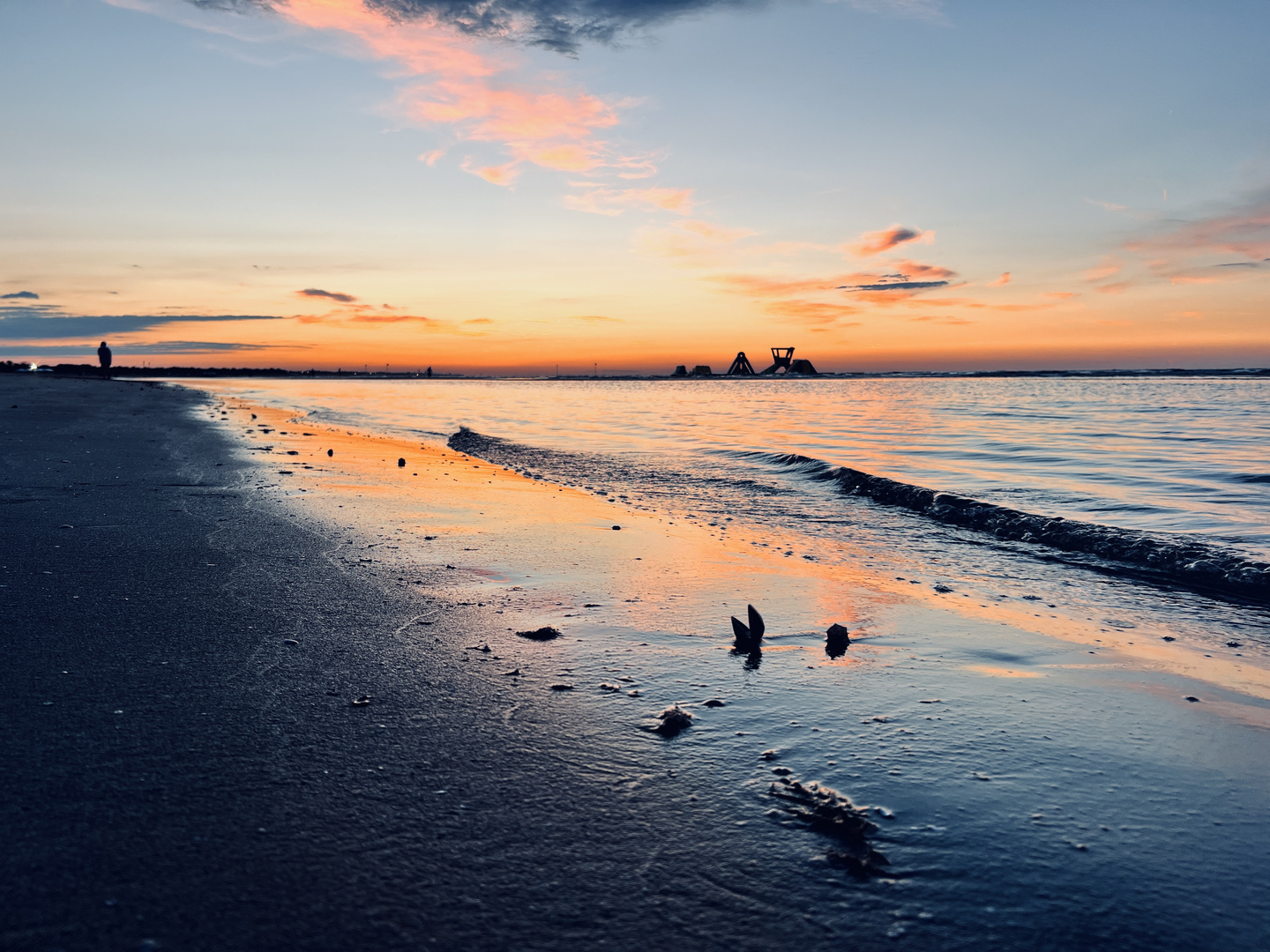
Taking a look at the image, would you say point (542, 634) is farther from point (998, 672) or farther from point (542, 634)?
point (998, 672)

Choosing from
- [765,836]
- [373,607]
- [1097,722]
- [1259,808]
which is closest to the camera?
[765,836]

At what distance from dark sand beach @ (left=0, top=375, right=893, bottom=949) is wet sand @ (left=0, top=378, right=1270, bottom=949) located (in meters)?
0.01

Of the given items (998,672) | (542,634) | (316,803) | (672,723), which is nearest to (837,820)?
(672,723)

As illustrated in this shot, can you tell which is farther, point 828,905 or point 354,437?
point 354,437

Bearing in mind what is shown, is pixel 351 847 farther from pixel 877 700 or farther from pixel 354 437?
pixel 354 437

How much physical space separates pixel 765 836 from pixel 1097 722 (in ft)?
6.49

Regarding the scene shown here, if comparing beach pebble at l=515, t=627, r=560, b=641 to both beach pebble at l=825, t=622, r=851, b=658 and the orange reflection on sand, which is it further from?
the orange reflection on sand

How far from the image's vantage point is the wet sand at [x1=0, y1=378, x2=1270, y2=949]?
191 cm

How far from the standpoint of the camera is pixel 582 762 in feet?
8.96

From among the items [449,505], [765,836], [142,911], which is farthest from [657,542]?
[142,911]

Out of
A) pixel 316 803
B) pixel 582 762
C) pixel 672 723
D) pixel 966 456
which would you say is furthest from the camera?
pixel 966 456

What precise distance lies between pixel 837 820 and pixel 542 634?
85.9 inches

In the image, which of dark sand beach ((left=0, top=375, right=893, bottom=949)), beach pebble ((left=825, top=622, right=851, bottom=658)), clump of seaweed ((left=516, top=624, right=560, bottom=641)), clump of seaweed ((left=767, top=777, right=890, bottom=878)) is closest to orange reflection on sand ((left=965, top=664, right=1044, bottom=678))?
beach pebble ((left=825, top=622, right=851, bottom=658))

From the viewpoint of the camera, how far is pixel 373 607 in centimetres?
459
